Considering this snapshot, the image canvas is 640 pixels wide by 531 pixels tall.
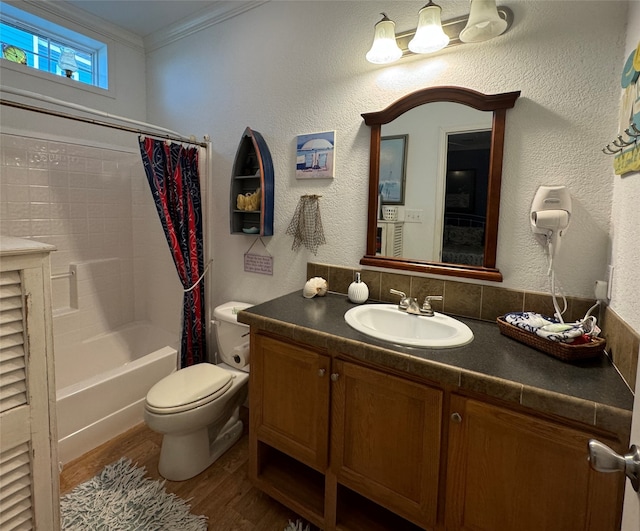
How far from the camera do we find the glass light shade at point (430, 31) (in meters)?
1.36

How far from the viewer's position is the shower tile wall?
7.03 ft

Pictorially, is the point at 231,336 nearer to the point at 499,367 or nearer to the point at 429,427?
the point at 429,427

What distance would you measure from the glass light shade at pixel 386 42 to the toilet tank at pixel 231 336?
1.58 m

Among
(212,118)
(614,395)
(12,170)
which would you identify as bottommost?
(614,395)

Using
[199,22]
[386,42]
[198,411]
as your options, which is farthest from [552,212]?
[199,22]

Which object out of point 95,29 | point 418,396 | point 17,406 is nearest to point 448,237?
point 418,396

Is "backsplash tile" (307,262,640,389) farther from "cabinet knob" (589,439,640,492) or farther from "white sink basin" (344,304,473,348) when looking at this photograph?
"cabinet knob" (589,439,640,492)

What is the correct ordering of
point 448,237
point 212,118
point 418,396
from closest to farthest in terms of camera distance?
point 418,396, point 448,237, point 212,118

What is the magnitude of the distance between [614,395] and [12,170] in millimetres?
3137

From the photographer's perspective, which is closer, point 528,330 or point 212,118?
point 528,330

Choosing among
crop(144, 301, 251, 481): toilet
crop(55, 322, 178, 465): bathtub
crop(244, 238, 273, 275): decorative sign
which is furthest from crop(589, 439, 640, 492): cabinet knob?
crop(55, 322, 178, 465): bathtub

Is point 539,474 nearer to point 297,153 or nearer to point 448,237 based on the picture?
point 448,237

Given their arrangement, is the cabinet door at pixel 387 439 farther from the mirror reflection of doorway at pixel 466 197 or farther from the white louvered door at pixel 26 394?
the white louvered door at pixel 26 394

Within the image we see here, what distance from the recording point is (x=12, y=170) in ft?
6.84
